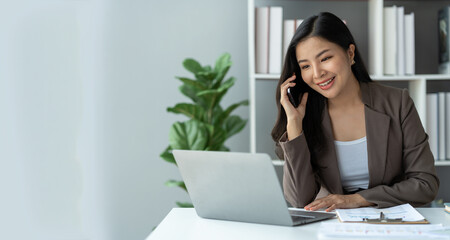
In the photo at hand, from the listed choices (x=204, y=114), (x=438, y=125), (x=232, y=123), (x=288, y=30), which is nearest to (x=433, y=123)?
(x=438, y=125)

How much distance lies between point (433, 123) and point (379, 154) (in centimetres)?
102

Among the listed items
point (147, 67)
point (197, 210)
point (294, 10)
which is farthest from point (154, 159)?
point (197, 210)

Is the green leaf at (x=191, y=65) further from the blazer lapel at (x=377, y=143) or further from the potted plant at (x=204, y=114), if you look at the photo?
the blazer lapel at (x=377, y=143)

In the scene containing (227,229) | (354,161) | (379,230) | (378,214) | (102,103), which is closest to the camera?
(379,230)

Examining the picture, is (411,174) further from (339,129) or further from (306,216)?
(306,216)

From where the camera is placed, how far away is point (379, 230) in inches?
47.6

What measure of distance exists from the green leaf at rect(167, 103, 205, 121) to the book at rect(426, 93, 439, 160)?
111cm

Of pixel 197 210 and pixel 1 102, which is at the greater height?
pixel 1 102

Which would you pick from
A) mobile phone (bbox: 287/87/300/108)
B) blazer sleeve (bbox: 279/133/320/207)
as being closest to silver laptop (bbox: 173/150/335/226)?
blazer sleeve (bbox: 279/133/320/207)

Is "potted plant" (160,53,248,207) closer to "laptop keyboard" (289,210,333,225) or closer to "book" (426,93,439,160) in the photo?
"book" (426,93,439,160)

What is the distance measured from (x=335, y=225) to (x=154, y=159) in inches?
71.7

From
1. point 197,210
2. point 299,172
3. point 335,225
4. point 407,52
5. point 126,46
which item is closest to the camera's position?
point 335,225

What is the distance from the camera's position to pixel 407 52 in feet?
8.79

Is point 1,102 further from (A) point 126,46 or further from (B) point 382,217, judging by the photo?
(B) point 382,217
